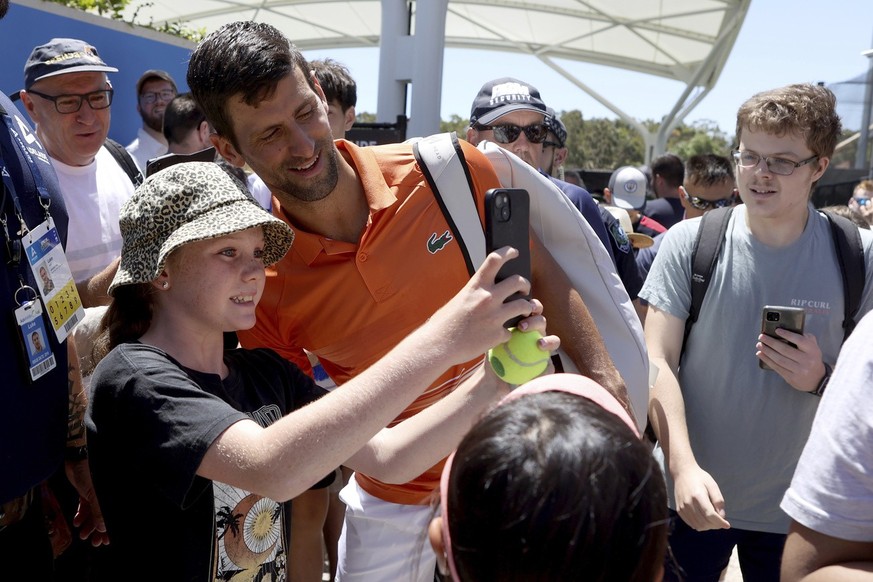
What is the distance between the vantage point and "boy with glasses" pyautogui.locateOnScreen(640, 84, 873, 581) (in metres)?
2.68

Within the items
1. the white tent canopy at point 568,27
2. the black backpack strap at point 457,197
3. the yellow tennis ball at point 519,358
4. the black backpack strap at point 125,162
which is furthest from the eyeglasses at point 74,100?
the white tent canopy at point 568,27

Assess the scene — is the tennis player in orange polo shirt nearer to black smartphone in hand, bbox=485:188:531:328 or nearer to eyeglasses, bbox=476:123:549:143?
black smartphone in hand, bbox=485:188:531:328

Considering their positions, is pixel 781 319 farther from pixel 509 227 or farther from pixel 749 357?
pixel 509 227

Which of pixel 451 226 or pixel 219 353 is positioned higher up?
pixel 451 226

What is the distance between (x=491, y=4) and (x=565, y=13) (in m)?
2.47

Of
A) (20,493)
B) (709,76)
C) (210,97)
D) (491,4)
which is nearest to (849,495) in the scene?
(210,97)

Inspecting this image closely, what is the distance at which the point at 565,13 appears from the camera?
25641mm

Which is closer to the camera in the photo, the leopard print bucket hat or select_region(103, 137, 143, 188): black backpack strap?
the leopard print bucket hat

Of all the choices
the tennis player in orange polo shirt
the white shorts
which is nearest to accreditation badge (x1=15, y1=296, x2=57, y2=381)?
the tennis player in orange polo shirt

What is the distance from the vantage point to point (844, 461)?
4.52ft

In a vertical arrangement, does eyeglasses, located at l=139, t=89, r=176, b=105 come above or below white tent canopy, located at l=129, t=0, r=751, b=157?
below

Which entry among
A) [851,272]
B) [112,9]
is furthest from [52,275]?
[112,9]

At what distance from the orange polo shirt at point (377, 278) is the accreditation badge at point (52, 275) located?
0.47 metres

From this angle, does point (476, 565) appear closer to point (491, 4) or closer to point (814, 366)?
point (814, 366)
